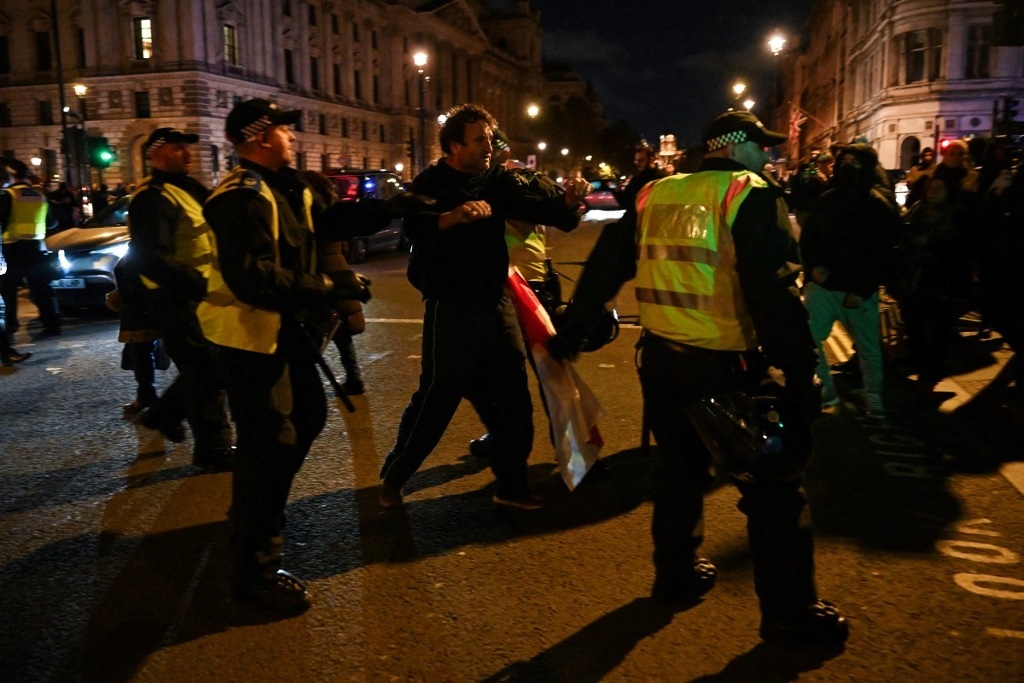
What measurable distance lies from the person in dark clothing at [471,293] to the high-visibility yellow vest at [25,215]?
21.8ft

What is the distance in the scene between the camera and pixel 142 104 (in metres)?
56.5

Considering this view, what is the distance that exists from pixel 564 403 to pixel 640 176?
2920 millimetres

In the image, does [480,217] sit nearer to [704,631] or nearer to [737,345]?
[737,345]

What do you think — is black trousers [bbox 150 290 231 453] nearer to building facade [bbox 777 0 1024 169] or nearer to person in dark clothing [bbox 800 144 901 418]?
person in dark clothing [bbox 800 144 901 418]

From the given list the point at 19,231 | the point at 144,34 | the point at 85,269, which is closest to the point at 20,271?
the point at 19,231

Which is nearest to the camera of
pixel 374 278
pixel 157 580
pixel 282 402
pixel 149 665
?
pixel 149 665

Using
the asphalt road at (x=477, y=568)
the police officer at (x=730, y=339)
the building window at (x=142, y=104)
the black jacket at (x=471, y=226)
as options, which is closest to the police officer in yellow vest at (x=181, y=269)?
the asphalt road at (x=477, y=568)

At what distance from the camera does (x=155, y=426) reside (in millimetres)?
5770

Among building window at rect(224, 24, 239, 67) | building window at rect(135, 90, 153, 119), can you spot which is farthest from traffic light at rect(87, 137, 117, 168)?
building window at rect(224, 24, 239, 67)

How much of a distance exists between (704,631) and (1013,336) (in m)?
4.02

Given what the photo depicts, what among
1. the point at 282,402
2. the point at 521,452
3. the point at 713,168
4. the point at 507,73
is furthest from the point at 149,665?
the point at 507,73

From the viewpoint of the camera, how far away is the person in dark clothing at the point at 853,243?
5926 mm

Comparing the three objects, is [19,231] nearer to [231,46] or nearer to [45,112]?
[231,46]

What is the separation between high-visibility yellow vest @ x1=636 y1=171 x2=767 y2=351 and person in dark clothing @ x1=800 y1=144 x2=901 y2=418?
9.97 ft
